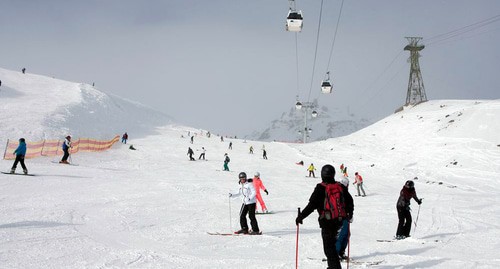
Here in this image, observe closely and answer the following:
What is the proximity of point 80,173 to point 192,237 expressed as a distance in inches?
578

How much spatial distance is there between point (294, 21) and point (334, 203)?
13.8 meters

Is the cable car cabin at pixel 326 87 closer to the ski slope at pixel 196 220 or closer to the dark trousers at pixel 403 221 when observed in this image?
the ski slope at pixel 196 220

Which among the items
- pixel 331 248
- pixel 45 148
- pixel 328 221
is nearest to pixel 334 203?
pixel 328 221

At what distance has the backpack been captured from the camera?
19.9ft

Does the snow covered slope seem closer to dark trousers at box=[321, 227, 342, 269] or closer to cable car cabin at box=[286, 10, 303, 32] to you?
cable car cabin at box=[286, 10, 303, 32]

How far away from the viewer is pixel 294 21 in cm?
1833

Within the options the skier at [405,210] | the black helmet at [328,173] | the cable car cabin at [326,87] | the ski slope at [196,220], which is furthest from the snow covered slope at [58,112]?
the black helmet at [328,173]

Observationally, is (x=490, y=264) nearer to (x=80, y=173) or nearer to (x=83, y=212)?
(x=83, y=212)

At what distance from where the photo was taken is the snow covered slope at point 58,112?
41688 mm

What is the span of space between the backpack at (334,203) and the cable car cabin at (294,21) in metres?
13.4

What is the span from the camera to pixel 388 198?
2242 centimetres

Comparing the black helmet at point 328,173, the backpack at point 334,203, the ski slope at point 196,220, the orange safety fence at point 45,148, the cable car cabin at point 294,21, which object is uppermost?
the cable car cabin at point 294,21

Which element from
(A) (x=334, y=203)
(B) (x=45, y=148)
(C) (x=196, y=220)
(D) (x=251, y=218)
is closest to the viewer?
(A) (x=334, y=203)

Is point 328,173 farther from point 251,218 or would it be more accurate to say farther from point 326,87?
point 326,87
